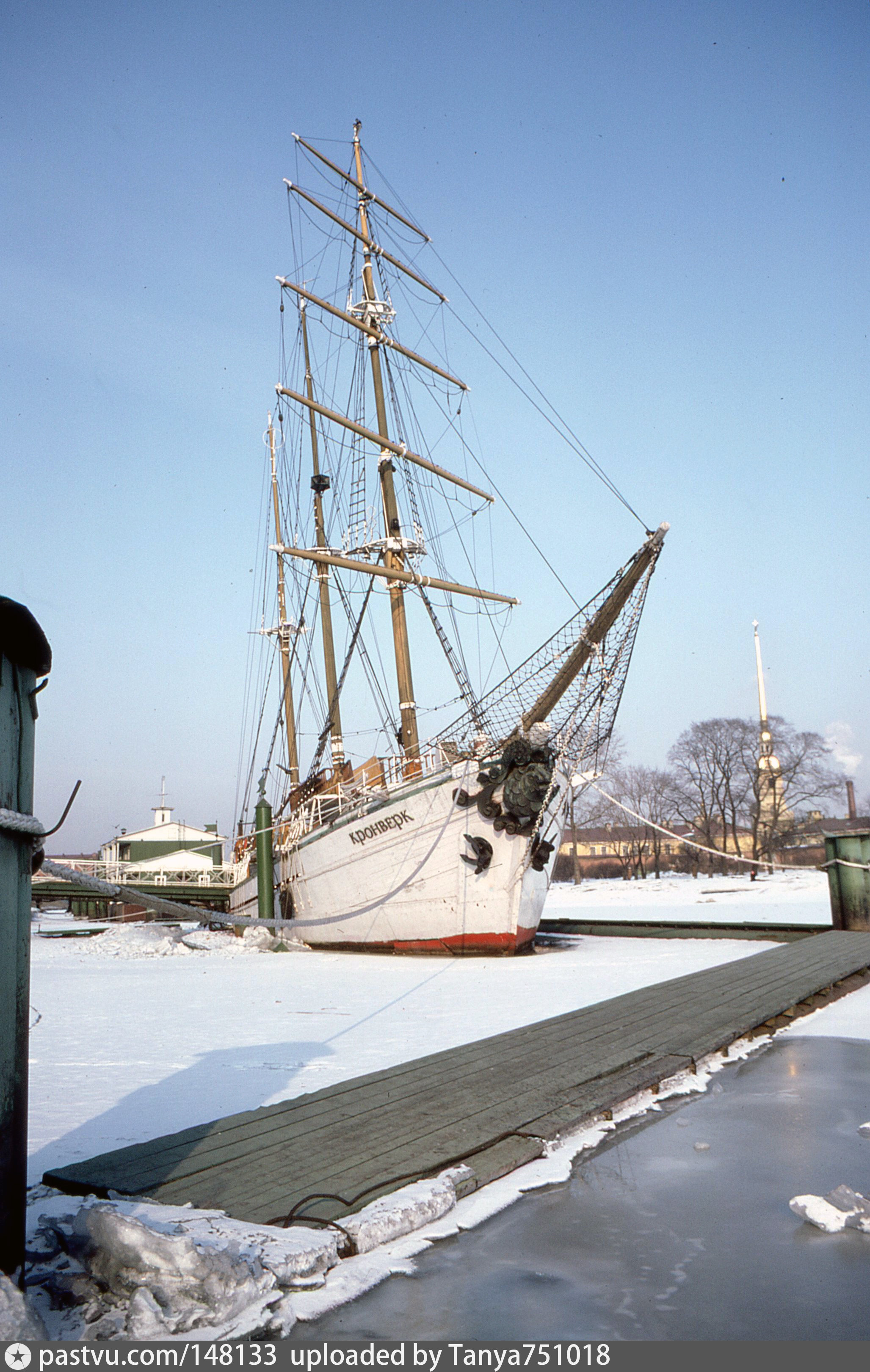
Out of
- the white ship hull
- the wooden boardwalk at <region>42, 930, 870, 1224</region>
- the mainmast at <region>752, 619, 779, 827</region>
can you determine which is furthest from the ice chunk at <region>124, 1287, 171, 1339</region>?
the mainmast at <region>752, 619, 779, 827</region>

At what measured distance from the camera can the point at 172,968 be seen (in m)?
14.0

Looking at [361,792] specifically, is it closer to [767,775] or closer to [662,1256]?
[662,1256]

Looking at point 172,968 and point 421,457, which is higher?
point 421,457

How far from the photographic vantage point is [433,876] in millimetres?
14547

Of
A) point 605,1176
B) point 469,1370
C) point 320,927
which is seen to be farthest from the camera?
point 320,927

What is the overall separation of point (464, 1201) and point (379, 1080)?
5.33 ft

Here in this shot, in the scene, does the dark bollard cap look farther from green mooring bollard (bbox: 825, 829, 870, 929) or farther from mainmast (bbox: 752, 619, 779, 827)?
mainmast (bbox: 752, 619, 779, 827)

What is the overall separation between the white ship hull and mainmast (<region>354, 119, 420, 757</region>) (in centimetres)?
180

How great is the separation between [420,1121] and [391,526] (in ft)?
59.0

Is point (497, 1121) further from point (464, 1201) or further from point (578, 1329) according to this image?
point (578, 1329)

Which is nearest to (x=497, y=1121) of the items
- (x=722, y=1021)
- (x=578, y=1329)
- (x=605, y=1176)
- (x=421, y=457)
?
(x=605, y=1176)

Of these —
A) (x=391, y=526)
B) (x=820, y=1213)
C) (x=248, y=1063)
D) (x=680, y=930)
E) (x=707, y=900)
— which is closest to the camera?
(x=820, y=1213)

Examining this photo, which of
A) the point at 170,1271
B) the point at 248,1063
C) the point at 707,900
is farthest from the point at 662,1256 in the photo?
the point at 707,900

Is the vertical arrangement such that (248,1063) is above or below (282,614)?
below
